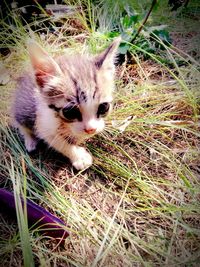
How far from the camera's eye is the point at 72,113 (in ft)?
5.58

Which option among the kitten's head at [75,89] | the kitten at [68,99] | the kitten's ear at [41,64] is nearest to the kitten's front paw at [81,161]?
the kitten at [68,99]

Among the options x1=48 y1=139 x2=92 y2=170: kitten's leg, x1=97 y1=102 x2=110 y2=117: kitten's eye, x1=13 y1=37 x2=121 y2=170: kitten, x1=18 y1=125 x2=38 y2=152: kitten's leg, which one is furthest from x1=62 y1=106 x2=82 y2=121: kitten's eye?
x1=18 y1=125 x2=38 y2=152: kitten's leg

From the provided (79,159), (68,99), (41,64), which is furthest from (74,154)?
(41,64)

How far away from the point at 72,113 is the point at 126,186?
0.52m

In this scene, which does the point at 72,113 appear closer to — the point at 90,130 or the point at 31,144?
the point at 90,130

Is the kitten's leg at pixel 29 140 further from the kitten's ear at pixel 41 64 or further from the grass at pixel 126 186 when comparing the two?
the kitten's ear at pixel 41 64

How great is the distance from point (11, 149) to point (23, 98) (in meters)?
0.32

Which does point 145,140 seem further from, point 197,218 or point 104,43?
point 104,43

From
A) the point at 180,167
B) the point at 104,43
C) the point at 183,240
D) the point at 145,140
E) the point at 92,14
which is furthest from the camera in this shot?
the point at 92,14

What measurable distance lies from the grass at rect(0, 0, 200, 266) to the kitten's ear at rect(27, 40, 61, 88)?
459mm

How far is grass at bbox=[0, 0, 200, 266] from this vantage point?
1.65 m

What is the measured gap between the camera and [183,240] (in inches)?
66.4

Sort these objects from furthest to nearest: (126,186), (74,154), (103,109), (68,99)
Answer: (74,154) → (126,186) → (103,109) → (68,99)

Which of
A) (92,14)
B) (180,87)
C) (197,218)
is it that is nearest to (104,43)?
(92,14)
